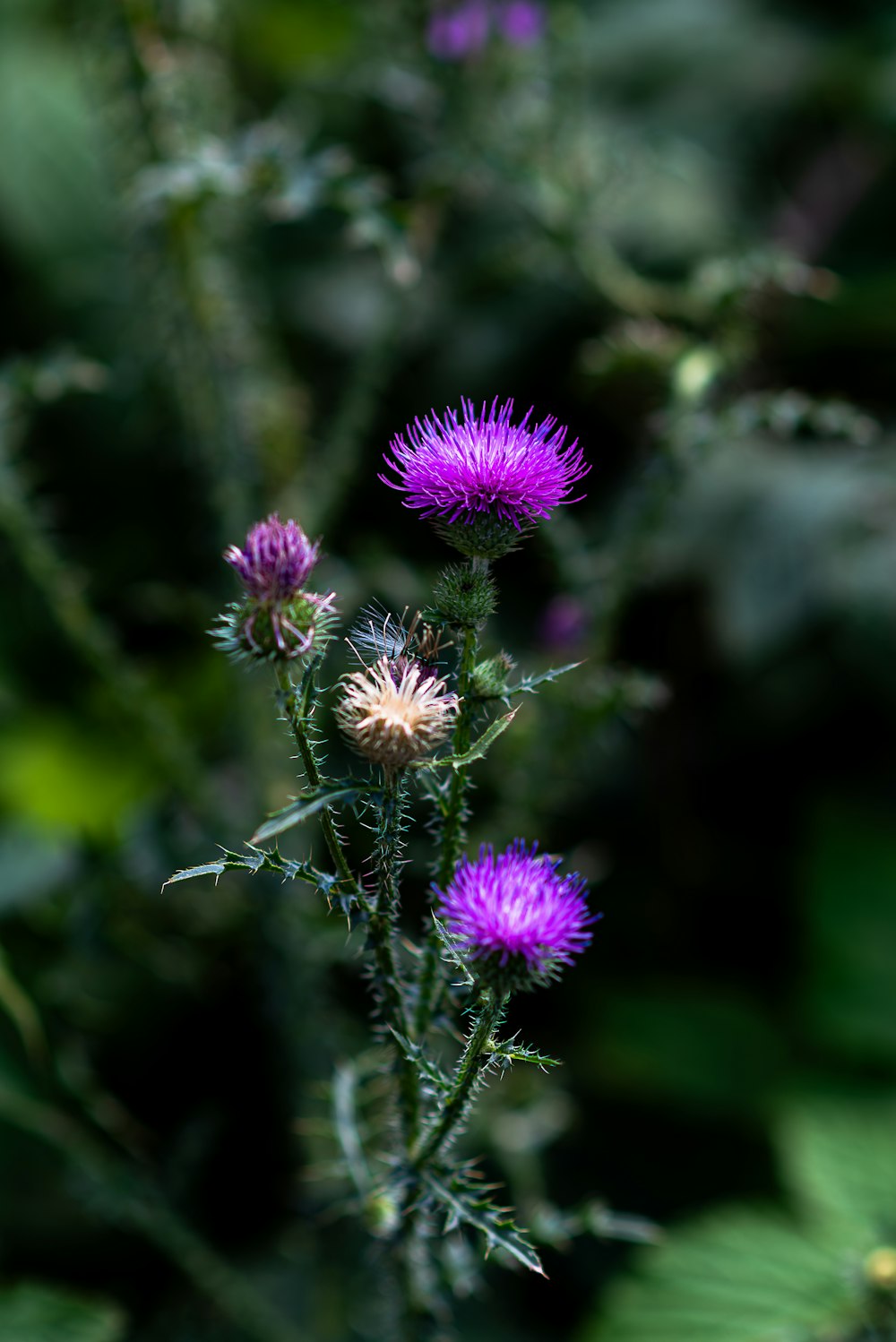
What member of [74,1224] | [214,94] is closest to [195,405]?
[214,94]

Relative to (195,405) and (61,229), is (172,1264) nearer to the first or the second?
(195,405)

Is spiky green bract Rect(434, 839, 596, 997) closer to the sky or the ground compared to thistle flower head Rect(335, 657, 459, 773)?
closer to the ground

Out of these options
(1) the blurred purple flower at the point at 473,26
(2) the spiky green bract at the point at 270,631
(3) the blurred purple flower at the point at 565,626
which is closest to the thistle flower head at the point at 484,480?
(2) the spiky green bract at the point at 270,631

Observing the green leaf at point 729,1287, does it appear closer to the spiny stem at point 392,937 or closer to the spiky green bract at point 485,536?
the spiny stem at point 392,937

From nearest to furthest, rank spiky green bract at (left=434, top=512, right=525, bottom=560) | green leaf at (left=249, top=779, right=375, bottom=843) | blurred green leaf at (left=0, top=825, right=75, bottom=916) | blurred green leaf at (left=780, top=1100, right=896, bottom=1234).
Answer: green leaf at (left=249, top=779, right=375, bottom=843) → spiky green bract at (left=434, top=512, right=525, bottom=560) → blurred green leaf at (left=780, top=1100, right=896, bottom=1234) → blurred green leaf at (left=0, top=825, right=75, bottom=916)

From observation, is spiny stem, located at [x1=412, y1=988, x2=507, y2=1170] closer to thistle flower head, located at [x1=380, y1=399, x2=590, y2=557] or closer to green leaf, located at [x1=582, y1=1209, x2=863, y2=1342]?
thistle flower head, located at [x1=380, y1=399, x2=590, y2=557]

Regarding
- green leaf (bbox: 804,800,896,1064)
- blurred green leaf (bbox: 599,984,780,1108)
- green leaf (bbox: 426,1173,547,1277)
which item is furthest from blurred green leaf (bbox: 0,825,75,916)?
green leaf (bbox: 804,800,896,1064)

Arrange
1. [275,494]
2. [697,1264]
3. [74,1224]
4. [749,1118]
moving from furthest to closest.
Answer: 1. [275,494]
2. [749,1118]
3. [74,1224]
4. [697,1264]
